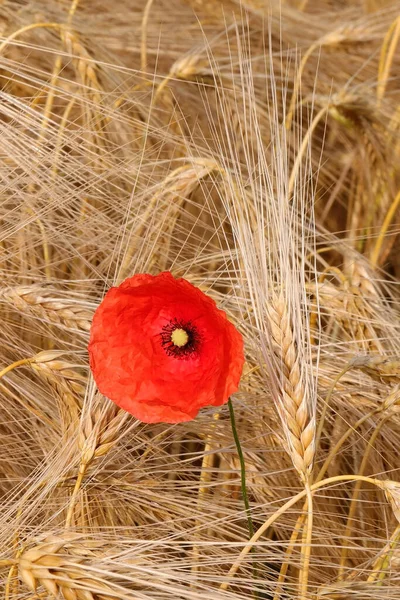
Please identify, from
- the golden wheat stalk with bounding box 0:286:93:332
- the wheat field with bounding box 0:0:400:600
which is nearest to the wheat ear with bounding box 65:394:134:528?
the wheat field with bounding box 0:0:400:600

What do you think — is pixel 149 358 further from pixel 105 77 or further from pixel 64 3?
pixel 64 3

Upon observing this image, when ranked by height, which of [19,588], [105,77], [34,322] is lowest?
[19,588]

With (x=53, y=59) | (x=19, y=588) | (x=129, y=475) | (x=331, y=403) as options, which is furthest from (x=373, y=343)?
(x=53, y=59)

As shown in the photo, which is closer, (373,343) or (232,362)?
(232,362)

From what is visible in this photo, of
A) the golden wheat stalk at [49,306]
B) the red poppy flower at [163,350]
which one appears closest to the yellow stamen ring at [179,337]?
the red poppy flower at [163,350]

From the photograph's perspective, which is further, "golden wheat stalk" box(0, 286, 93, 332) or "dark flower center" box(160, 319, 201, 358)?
"golden wheat stalk" box(0, 286, 93, 332)

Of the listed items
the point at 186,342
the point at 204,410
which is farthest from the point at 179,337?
the point at 204,410

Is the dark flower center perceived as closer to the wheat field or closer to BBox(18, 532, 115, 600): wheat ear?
the wheat field
